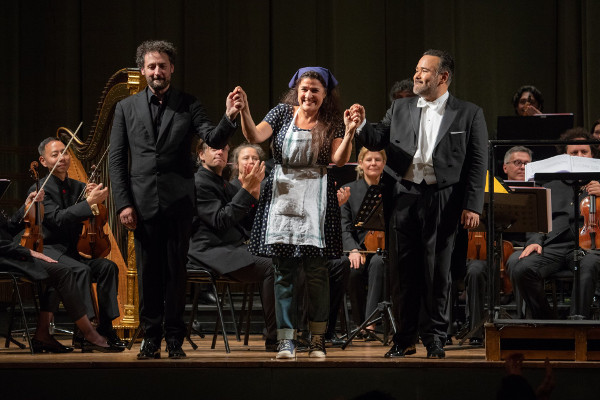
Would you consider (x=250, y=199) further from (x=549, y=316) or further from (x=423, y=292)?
(x=549, y=316)

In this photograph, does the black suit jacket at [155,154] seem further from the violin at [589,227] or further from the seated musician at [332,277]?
the violin at [589,227]

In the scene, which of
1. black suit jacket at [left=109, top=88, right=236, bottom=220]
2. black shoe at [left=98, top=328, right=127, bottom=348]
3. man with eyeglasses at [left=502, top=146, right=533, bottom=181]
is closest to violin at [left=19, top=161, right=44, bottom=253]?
black shoe at [left=98, top=328, right=127, bottom=348]

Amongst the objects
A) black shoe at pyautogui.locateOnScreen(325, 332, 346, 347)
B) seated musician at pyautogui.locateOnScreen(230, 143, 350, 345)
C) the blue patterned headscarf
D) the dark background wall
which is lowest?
black shoe at pyautogui.locateOnScreen(325, 332, 346, 347)

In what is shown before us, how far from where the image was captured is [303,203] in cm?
399

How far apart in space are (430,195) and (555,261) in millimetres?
1497

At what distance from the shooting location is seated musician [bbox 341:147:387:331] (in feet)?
18.5

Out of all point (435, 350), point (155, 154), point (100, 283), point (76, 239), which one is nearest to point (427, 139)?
point (435, 350)

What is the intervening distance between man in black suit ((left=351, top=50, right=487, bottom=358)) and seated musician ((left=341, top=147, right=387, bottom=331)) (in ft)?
4.76

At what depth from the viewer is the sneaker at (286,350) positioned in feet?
12.9

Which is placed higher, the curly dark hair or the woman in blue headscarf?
the curly dark hair

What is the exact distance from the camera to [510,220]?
471cm

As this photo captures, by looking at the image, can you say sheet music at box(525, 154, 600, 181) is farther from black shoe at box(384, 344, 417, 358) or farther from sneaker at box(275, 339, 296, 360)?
sneaker at box(275, 339, 296, 360)
